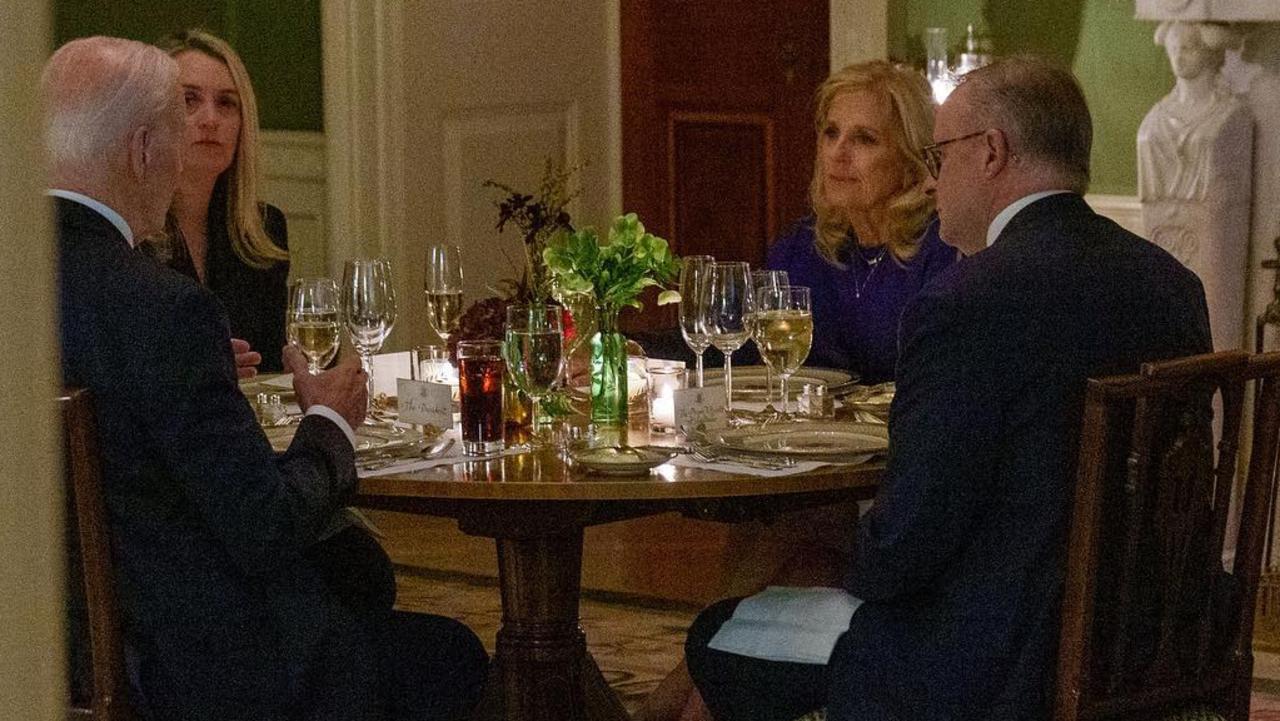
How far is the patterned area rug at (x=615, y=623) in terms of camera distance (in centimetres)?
354

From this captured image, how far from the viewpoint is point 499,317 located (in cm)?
259

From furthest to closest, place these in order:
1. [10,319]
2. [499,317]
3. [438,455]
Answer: [499,317] → [438,455] → [10,319]

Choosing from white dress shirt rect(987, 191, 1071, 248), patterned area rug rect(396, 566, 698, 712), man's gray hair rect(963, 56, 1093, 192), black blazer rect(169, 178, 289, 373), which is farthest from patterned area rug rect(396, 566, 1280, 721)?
man's gray hair rect(963, 56, 1093, 192)

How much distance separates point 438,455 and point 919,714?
745mm

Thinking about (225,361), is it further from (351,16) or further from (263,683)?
(351,16)

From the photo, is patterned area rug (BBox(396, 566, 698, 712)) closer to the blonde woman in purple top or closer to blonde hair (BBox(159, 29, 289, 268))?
the blonde woman in purple top

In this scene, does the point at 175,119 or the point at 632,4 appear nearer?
the point at 175,119

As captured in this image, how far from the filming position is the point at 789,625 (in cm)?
212

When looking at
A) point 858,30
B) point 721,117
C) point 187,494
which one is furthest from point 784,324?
point 721,117

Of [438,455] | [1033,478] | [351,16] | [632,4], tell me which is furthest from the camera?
[632,4]

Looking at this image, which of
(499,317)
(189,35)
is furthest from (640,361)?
(189,35)

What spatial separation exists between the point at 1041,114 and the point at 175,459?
108cm

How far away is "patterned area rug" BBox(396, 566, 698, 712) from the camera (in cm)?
363

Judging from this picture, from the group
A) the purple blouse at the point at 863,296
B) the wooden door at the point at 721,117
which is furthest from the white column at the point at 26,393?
the wooden door at the point at 721,117
